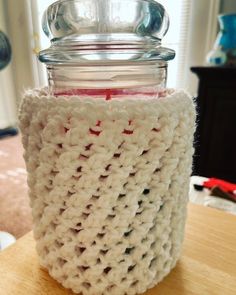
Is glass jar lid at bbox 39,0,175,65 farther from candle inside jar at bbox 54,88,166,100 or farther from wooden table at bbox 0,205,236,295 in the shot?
wooden table at bbox 0,205,236,295

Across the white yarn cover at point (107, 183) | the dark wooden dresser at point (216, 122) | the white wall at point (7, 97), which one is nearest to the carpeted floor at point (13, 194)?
the white wall at point (7, 97)

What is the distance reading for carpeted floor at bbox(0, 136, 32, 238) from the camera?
3.41ft

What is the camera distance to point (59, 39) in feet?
0.79

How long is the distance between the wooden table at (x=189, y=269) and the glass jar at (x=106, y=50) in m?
0.18

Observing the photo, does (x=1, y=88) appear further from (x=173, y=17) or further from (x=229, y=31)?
(x=229, y=31)

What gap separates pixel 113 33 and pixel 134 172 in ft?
0.42

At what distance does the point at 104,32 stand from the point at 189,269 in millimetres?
243

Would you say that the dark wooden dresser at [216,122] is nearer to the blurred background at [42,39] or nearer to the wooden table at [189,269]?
the blurred background at [42,39]

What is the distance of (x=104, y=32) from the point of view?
0.25m

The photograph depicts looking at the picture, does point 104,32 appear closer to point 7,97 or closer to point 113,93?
point 113,93

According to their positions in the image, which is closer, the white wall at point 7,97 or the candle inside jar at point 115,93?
the candle inside jar at point 115,93

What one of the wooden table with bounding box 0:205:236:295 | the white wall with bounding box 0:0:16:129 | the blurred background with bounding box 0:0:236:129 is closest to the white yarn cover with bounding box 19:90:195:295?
the wooden table with bounding box 0:205:236:295

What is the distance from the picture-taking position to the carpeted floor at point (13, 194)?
1.04 metres

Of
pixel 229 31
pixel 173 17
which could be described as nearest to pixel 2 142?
pixel 173 17
